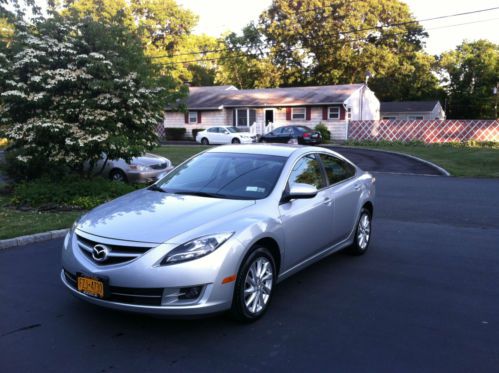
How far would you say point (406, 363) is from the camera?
11.5ft

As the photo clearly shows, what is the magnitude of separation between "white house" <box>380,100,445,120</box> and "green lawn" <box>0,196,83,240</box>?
43929 millimetres

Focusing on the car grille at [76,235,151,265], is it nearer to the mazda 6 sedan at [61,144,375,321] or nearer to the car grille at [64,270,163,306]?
the mazda 6 sedan at [61,144,375,321]

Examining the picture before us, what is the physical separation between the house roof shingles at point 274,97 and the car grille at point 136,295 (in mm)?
31313

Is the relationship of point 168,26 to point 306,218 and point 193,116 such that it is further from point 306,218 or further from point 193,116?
point 306,218

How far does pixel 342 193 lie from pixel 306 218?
103cm

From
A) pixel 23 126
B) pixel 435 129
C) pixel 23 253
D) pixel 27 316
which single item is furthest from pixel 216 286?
pixel 435 129

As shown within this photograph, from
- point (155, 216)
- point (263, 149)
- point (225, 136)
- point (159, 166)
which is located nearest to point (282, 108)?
point (225, 136)

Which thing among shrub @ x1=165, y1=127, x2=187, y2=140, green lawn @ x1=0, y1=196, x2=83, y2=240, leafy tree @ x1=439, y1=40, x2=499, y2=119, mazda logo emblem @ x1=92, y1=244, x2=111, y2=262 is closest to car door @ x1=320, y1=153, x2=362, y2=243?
mazda logo emblem @ x1=92, y1=244, x2=111, y2=262

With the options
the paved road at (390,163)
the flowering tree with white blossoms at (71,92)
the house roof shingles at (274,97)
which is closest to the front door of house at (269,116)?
the house roof shingles at (274,97)

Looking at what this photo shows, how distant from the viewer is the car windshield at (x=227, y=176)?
4789mm

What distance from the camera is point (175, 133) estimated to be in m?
39.4

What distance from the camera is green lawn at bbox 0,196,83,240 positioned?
7.20 m

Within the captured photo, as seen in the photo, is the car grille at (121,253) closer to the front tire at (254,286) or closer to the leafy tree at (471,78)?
the front tire at (254,286)

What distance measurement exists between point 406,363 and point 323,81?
47541mm
